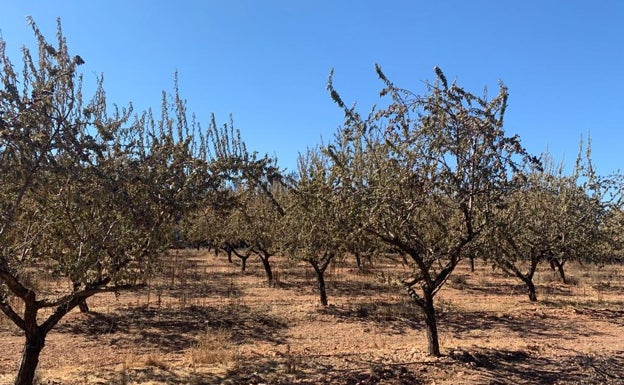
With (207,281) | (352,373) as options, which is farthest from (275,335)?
(207,281)

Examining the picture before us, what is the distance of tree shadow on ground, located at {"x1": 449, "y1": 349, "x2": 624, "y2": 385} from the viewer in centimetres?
790

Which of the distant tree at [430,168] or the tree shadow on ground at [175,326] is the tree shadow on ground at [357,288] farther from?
the distant tree at [430,168]

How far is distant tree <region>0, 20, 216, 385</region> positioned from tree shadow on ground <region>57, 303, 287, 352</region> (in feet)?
16.5

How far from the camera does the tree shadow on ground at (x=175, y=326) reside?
12.1 meters

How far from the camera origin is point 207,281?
22.7 metres

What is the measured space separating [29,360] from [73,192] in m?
2.91

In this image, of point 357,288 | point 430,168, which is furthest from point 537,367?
point 357,288

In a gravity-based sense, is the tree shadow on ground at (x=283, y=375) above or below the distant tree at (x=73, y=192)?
below

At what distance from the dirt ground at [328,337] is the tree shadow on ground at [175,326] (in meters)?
0.04

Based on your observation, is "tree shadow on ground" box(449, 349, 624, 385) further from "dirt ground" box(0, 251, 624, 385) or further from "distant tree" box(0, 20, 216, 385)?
"distant tree" box(0, 20, 216, 385)

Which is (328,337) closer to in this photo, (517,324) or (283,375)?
(283,375)

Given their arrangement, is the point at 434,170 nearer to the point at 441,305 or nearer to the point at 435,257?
the point at 435,257

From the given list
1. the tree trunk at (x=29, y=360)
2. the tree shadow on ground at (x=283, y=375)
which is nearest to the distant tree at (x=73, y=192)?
the tree trunk at (x=29, y=360)

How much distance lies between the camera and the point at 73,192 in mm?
5910
